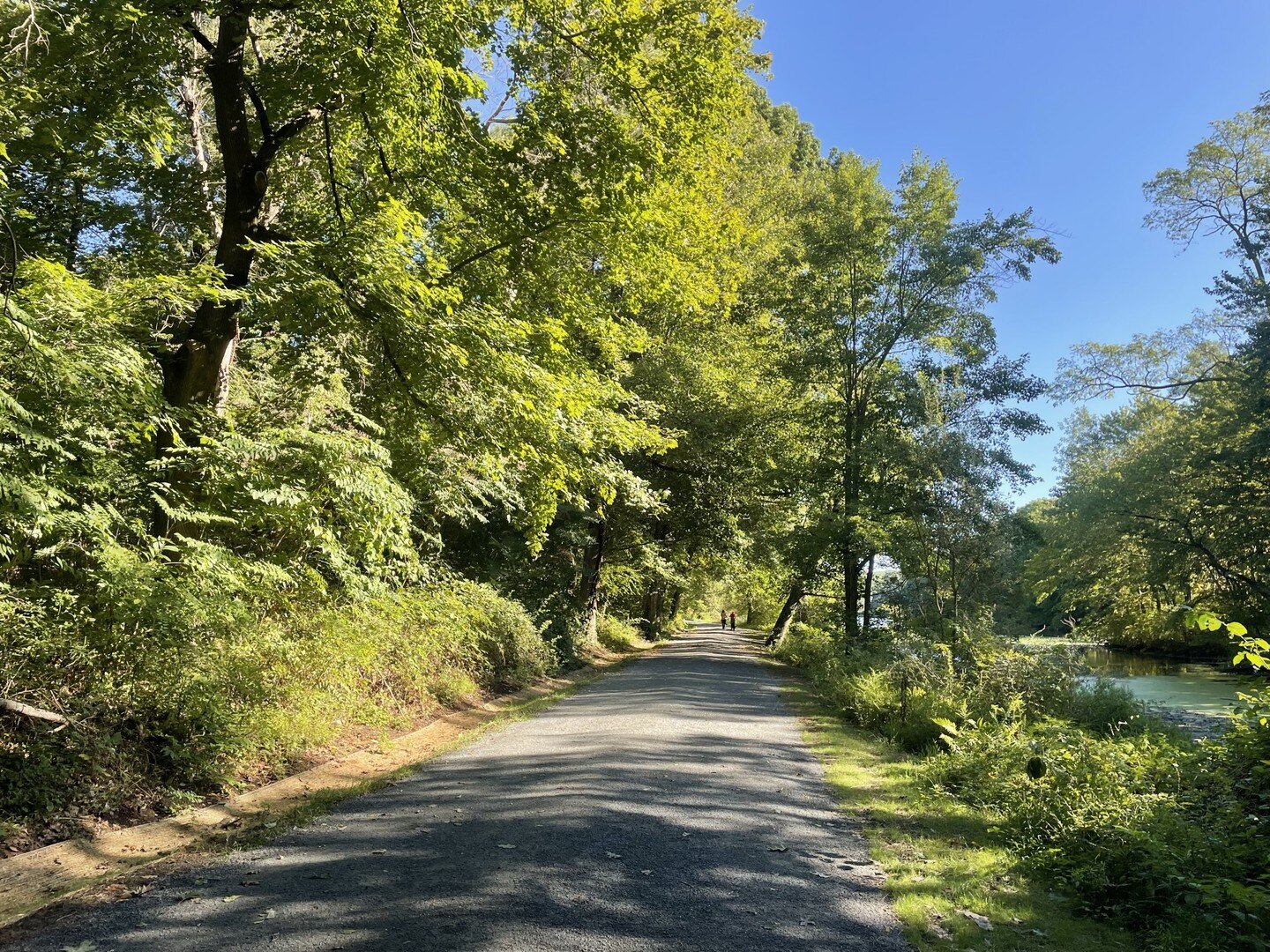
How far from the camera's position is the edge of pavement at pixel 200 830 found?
3.98 m

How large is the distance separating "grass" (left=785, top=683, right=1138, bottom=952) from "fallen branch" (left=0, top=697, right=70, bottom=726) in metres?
5.61

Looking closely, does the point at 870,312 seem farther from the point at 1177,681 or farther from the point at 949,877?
the point at 949,877

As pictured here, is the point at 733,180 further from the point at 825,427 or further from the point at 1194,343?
the point at 1194,343

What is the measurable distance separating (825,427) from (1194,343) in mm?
15413

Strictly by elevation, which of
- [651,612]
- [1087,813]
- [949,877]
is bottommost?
[651,612]

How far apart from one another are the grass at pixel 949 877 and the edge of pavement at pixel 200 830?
4.34m

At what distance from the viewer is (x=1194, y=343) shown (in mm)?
26969

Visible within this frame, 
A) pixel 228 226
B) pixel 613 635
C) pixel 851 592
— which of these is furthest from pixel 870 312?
pixel 228 226

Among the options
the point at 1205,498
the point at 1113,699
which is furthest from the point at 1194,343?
the point at 1113,699

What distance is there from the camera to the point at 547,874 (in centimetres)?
432

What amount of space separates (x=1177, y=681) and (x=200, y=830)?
27.2m

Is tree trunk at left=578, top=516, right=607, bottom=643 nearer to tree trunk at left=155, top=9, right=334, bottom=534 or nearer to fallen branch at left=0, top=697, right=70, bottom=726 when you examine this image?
tree trunk at left=155, top=9, right=334, bottom=534

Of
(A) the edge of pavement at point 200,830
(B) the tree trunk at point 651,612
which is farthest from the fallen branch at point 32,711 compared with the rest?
(B) the tree trunk at point 651,612

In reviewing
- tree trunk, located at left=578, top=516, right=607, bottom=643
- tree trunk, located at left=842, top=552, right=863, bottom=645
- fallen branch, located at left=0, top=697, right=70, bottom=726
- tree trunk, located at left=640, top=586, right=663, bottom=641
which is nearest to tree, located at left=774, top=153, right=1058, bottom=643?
tree trunk, located at left=842, top=552, right=863, bottom=645
